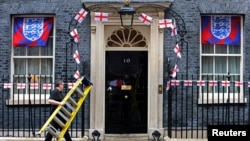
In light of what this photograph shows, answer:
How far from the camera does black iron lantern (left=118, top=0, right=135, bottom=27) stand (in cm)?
1323

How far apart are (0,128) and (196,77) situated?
5.52 metres

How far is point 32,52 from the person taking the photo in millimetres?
14844

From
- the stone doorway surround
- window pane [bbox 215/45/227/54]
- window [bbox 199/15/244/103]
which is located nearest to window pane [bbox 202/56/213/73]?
window [bbox 199/15/244/103]

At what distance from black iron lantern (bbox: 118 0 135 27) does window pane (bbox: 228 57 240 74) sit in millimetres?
3015

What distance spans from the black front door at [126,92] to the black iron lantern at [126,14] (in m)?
0.83

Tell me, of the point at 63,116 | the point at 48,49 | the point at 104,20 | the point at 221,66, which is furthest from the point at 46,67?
the point at 221,66

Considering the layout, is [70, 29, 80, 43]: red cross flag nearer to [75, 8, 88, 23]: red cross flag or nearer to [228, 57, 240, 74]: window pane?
[75, 8, 88, 23]: red cross flag

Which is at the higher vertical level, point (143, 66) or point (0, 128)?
point (143, 66)

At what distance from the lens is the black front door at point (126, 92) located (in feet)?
48.0

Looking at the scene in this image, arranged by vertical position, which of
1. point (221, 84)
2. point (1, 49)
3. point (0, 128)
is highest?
point (1, 49)

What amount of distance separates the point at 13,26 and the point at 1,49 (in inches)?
29.3

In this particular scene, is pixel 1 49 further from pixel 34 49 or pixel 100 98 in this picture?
pixel 100 98

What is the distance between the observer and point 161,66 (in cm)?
1433

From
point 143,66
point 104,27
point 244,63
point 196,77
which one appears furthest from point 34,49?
point 244,63
